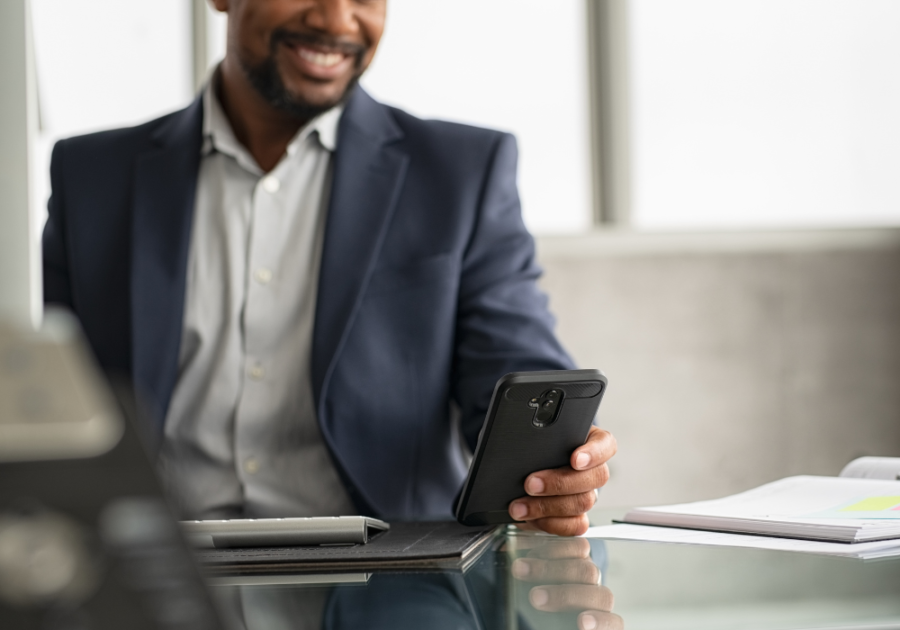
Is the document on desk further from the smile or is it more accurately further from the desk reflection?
the smile

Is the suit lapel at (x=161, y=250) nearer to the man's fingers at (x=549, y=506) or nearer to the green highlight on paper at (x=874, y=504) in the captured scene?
the man's fingers at (x=549, y=506)

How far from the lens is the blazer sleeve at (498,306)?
119 cm

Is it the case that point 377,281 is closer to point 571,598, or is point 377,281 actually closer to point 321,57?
point 321,57

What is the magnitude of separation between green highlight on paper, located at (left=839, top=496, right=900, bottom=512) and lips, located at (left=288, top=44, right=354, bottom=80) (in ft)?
3.29

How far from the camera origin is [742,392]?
2697 mm

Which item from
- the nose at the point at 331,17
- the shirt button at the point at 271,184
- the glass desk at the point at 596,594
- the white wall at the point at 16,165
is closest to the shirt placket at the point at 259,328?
the shirt button at the point at 271,184

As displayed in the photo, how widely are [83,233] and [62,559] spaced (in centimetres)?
125

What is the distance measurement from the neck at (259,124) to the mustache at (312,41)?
0.30 feet

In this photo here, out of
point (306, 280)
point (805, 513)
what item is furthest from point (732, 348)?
point (805, 513)

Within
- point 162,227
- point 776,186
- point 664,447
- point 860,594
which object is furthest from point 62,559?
point 776,186

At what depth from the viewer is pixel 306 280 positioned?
4.28 feet

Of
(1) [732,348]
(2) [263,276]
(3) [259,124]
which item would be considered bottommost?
(1) [732,348]

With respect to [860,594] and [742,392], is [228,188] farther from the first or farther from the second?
[742,392]

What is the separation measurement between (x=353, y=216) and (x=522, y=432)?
0.60m
